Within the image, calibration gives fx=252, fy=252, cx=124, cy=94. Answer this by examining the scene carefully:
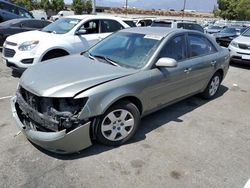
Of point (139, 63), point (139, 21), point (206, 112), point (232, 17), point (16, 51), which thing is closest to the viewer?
point (139, 63)

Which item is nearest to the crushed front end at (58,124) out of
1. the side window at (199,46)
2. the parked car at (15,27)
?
the side window at (199,46)

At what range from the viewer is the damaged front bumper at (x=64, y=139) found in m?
2.95

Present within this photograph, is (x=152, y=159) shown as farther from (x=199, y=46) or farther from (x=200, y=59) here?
(x=199, y=46)

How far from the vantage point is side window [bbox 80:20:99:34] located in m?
7.02

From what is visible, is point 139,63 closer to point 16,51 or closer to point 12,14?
point 16,51

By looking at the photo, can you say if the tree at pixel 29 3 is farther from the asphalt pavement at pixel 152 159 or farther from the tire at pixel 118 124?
the tire at pixel 118 124

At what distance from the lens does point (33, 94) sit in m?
3.08

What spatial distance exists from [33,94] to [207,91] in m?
3.68

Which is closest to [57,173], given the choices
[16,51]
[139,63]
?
[139,63]

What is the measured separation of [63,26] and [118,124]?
178 inches

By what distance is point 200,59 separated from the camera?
473cm

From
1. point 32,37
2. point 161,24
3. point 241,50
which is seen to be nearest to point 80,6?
point 161,24

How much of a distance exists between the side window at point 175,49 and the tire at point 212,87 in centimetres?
129

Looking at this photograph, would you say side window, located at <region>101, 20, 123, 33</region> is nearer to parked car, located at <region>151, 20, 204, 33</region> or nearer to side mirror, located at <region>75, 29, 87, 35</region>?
side mirror, located at <region>75, 29, 87, 35</region>
